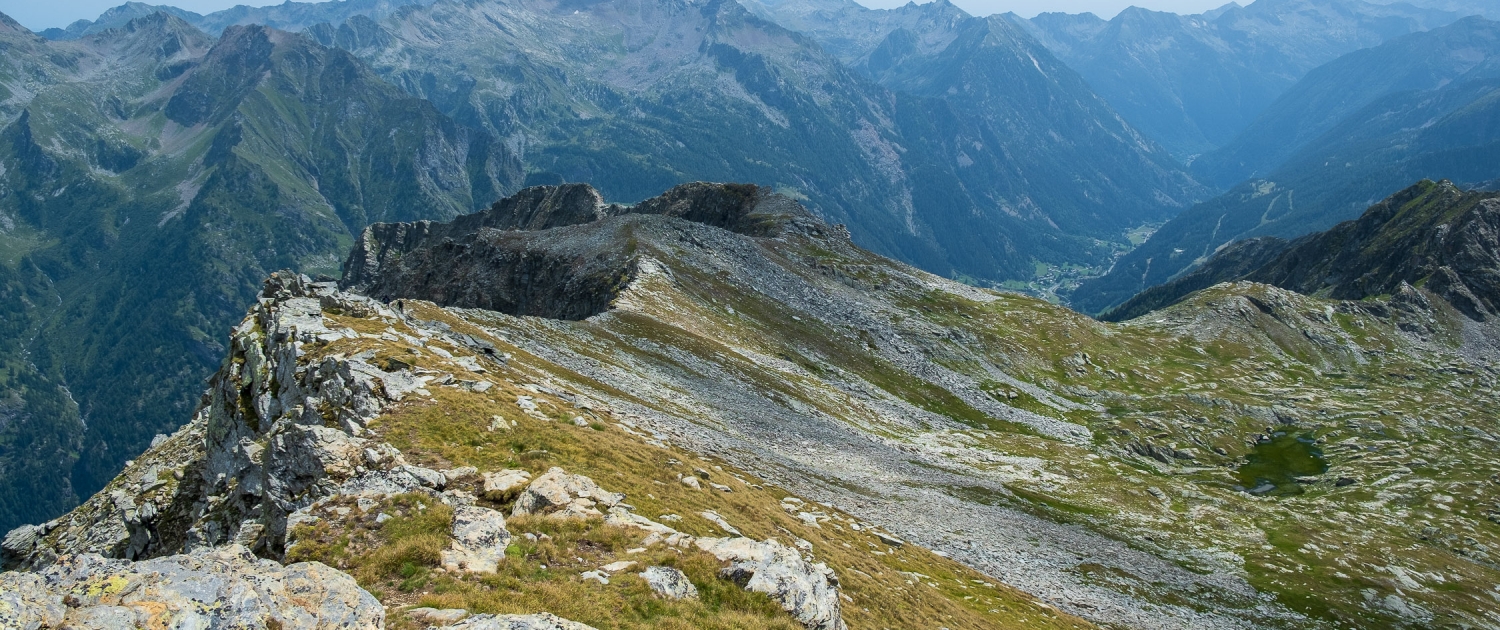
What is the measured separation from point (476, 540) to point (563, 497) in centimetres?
432

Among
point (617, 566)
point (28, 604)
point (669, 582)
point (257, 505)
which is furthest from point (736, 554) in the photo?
point (257, 505)

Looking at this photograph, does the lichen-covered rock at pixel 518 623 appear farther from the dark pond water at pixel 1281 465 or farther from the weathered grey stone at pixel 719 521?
the dark pond water at pixel 1281 465

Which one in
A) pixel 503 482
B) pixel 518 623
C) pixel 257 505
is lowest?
pixel 257 505

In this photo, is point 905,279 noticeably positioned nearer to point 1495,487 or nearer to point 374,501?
point 1495,487

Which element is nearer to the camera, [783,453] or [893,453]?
[783,453]

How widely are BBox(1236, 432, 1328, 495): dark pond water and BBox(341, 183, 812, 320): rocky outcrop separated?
79.2 meters

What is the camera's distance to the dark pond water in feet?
273

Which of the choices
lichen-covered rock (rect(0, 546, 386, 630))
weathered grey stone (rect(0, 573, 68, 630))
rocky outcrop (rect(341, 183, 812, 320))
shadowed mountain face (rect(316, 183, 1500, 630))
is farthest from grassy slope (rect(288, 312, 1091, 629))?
rocky outcrop (rect(341, 183, 812, 320))

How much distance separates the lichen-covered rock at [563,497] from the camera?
87.4 feet

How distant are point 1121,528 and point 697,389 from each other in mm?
38835

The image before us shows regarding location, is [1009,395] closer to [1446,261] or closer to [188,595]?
[188,595]

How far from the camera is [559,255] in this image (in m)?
113

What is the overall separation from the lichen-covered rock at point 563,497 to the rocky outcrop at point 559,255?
201 feet

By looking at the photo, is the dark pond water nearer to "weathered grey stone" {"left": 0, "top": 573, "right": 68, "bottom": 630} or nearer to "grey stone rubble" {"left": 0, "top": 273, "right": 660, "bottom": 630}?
"grey stone rubble" {"left": 0, "top": 273, "right": 660, "bottom": 630}
